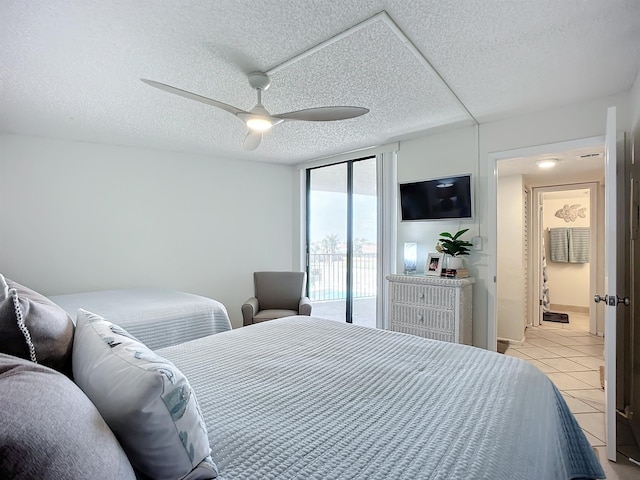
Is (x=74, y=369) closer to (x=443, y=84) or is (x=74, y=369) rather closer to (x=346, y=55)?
(x=346, y=55)

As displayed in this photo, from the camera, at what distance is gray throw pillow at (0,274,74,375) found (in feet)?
2.84

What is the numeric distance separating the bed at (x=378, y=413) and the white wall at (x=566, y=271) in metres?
5.69

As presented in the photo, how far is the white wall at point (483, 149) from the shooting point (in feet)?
8.89

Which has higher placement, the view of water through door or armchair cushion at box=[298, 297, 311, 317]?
the view of water through door

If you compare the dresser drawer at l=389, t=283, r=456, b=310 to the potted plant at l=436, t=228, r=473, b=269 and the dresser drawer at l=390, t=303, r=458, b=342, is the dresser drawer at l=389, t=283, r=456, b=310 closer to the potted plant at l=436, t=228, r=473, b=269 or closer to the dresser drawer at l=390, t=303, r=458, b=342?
the dresser drawer at l=390, t=303, r=458, b=342

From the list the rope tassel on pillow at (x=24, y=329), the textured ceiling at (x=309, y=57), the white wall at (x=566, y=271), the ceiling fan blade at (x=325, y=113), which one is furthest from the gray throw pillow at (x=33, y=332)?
the white wall at (x=566, y=271)

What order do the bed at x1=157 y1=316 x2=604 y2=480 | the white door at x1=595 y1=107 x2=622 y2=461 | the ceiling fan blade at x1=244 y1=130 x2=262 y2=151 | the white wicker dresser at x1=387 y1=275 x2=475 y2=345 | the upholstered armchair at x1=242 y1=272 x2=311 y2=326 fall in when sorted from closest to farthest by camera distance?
1. the bed at x1=157 y1=316 x2=604 y2=480
2. the white door at x1=595 y1=107 x2=622 y2=461
3. the ceiling fan blade at x1=244 y1=130 x2=262 y2=151
4. the white wicker dresser at x1=387 y1=275 x2=475 y2=345
5. the upholstered armchair at x1=242 y1=272 x2=311 y2=326

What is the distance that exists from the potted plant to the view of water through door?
1.10 metres

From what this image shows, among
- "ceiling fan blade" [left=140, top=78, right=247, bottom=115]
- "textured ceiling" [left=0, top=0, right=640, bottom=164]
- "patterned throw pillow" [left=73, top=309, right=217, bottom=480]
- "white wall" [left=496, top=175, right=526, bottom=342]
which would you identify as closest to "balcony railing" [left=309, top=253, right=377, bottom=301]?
"white wall" [left=496, top=175, right=526, bottom=342]

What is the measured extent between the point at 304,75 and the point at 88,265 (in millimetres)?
3258

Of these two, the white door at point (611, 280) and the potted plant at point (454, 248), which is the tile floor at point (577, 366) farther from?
the potted plant at point (454, 248)

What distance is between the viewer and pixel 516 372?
143 cm

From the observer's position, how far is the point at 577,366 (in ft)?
11.5


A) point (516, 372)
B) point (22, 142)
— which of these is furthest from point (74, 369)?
point (22, 142)
